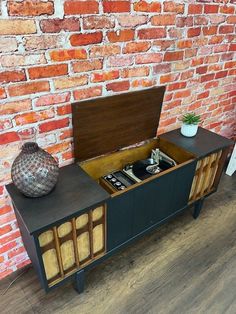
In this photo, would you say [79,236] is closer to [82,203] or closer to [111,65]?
[82,203]

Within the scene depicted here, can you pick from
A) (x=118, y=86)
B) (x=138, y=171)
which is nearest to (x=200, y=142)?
(x=138, y=171)

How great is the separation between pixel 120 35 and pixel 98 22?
146mm

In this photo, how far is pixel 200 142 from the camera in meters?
1.67

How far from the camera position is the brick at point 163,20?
131 cm

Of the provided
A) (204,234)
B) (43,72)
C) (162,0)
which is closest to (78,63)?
(43,72)

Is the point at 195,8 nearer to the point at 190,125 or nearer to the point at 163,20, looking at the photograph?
the point at 163,20

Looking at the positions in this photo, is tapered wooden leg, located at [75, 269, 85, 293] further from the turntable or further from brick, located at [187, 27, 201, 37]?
brick, located at [187, 27, 201, 37]

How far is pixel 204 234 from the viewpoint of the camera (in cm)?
176

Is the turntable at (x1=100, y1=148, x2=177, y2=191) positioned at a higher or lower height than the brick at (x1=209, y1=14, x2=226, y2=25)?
lower

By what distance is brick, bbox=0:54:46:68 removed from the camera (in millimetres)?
964

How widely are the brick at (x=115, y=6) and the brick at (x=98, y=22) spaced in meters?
0.03

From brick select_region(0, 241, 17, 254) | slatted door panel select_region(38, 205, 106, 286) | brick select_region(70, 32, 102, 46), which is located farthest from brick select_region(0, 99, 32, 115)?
brick select_region(0, 241, 17, 254)

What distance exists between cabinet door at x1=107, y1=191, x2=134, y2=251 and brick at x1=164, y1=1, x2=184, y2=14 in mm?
1017

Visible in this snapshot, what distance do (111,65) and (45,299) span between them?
1.32m
